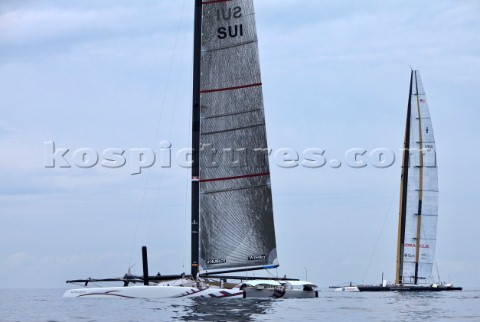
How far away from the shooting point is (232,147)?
46156 mm

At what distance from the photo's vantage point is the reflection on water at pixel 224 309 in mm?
36188

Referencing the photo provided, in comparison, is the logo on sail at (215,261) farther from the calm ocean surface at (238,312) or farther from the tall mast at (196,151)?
the calm ocean surface at (238,312)

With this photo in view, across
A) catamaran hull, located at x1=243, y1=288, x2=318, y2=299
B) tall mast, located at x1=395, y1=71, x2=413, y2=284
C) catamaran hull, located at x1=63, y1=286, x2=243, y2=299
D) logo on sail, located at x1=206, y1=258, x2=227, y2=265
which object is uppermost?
tall mast, located at x1=395, y1=71, x2=413, y2=284

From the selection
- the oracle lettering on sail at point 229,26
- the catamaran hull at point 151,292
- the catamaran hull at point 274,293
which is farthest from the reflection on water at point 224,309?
the oracle lettering on sail at point 229,26

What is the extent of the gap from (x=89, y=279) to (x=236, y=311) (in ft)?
30.5

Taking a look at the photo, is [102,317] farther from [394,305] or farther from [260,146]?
[394,305]

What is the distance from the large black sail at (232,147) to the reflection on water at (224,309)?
192 centimetres

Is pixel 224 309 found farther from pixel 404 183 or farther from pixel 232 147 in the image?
pixel 404 183

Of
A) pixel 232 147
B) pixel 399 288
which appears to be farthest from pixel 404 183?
pixel 232 147

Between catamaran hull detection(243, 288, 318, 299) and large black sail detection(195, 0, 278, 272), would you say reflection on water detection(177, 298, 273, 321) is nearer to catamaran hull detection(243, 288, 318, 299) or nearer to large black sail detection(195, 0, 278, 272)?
catamaran hull detection(243, 288, 318, 299)

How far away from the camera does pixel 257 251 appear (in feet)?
153

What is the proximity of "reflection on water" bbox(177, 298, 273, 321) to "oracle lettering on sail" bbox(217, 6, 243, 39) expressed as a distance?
13.5 metres

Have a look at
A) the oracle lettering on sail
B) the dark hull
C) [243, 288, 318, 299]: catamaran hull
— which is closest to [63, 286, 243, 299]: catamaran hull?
[243, 288, 318, 299]: catamaran hull

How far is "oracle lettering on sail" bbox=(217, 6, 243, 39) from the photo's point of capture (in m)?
46.3
